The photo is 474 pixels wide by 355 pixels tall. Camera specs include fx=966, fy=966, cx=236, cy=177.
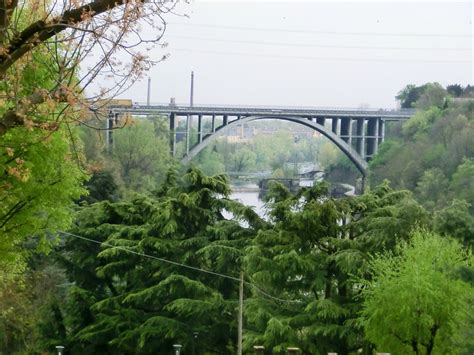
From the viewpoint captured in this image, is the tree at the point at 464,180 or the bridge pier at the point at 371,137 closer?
the tree at the point at 464,180

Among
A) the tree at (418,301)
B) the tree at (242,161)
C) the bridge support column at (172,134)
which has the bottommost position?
the tree at (242,161)

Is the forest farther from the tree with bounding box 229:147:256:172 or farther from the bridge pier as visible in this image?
the tree with bounding box 229:147:256:172

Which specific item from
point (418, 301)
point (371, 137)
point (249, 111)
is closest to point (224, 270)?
point (418, 301)

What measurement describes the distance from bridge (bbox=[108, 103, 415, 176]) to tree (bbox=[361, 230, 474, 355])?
2503 cm

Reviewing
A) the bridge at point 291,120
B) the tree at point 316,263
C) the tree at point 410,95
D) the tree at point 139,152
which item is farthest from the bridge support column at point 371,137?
the tree at point 316,263

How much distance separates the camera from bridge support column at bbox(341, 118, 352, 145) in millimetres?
43938

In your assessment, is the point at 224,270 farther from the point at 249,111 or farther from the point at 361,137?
the point at 361,137

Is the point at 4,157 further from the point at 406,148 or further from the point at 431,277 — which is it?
the point at 406,148

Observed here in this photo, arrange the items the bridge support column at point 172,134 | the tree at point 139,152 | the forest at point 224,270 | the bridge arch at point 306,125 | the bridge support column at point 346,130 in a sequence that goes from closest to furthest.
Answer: the forest at point 224,270 < the tree at point 139,152 < the bridge arch at point 306,125 < the bridge support column at point 172,134 < the bridge support column at point 346,130

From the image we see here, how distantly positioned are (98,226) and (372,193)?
588cm

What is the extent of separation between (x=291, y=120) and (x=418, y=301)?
28.7 meters

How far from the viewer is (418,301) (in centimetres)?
1435

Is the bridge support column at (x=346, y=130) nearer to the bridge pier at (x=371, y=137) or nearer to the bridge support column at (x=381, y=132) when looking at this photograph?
the bridge pier at (x=371, y=137)

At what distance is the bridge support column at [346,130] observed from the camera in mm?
43938
